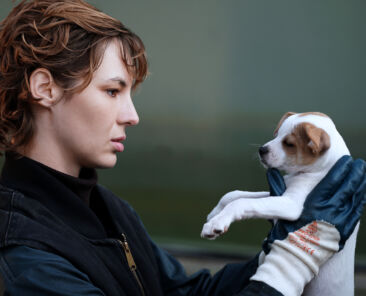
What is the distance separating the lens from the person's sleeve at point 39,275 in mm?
912

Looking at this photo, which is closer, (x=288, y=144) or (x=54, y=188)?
(x=54, y=188)

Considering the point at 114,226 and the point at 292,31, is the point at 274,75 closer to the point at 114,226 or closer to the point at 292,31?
the point at 292,31

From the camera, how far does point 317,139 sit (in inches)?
46.6

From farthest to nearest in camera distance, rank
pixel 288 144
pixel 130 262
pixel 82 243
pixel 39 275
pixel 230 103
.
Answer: pixel 230 103 < pixel 288 144 < pixel 130 262 < pixel 82 243 < pixel 39 275

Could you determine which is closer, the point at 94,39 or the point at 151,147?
the point at 94,39

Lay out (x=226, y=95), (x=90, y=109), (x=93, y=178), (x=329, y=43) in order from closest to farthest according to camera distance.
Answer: (x=90, y=109), (x=93, y=178), (x=329, y=43), (x=226, y=95)

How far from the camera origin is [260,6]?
207 cm

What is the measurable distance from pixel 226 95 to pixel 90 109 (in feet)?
3.81

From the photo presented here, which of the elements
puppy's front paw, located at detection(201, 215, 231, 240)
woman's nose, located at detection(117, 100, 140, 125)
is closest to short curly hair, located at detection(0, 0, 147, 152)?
woman's nose, located at detection(117, 100, 140, 125)

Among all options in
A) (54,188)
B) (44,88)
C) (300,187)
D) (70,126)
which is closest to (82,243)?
(54,188)

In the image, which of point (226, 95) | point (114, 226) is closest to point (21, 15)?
point (114, 226)

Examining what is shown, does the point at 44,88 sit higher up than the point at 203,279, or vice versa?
the point at 44,88

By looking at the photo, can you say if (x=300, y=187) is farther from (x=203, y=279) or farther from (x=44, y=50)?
(x=44, y=50)

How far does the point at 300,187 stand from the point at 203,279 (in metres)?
0.43
